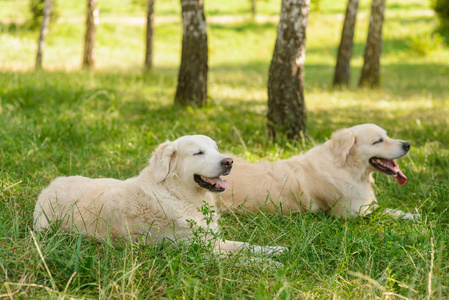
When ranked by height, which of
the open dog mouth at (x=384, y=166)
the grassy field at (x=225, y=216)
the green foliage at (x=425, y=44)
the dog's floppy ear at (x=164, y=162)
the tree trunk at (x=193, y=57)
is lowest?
the grassy field at (x=225, y=216)

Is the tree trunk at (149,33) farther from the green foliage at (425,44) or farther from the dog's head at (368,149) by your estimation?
the green foliage at (425,44)

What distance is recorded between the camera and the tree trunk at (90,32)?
13.5 metres

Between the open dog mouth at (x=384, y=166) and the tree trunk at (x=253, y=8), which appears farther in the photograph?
the tree trunk at (x=253, y=8)

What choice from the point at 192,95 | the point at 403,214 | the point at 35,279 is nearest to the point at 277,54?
the point at 192,95

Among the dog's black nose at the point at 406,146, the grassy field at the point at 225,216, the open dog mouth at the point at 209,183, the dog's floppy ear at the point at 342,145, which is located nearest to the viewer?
the grassy field at the point at 225,216

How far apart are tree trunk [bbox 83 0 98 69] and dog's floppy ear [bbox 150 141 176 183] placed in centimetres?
1104

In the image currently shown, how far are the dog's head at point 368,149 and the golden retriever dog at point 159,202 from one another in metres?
1.58

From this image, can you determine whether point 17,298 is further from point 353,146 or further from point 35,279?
point 353,146

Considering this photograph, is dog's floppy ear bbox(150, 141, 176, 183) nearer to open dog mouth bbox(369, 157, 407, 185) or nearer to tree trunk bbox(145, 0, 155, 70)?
open dog mouth bbox(369, 157, 407, 185)

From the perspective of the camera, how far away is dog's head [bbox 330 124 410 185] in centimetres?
434

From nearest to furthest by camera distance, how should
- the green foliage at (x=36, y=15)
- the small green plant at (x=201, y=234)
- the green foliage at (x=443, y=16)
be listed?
the small green plant at (x=201, y=234)
the green foliage at (x=443, y=16)
the green foliage at (x=36, y=15)

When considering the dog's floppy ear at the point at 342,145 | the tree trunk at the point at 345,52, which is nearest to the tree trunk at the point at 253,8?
the tree trunk at the point at 345,52

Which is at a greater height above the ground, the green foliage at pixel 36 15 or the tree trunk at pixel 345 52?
the green foliage at pixel 36 15

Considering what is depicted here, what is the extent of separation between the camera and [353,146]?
445cm
